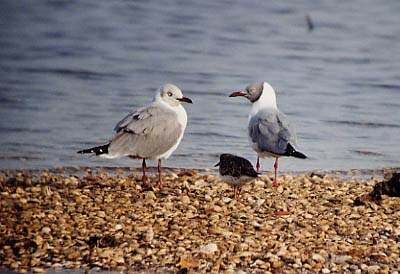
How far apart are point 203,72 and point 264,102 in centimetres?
586

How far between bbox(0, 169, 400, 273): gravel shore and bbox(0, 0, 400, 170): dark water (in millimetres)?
1531

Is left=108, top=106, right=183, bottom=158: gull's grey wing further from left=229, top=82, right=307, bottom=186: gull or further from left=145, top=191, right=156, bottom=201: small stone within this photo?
left=229, top=82, right=307, bottom=186: gull

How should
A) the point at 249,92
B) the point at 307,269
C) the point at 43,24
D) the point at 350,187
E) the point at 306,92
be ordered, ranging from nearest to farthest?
the point at 307,269
the point at 350,187
the point at 249,92
the point at 306,92
the point at 43,24

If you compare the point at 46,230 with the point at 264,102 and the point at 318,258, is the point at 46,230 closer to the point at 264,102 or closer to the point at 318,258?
the point at 318,258

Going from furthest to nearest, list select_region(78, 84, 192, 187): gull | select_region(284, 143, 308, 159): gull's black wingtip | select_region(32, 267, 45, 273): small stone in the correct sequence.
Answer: select_region(284, 143, 308, 159): gull's black wingtip < select_region(78, 84, 192, 187): gull < select_region(32, 267, 45, 273): small stone

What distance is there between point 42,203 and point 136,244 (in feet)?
4.02

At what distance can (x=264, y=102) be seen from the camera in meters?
10.2

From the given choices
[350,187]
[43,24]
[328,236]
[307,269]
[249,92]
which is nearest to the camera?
[307,269]

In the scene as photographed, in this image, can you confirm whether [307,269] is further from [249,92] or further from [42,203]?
[249,92]

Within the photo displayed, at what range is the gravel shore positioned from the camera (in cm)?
691

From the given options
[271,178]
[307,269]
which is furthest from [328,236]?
[271,178]

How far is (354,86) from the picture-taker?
15.5 m

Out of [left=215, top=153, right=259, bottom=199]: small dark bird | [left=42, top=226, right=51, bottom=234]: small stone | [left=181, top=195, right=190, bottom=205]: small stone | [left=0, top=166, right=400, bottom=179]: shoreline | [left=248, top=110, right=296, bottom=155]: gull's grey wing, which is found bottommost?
[left=0, top=166, right=400, bottom=179]: shoreline

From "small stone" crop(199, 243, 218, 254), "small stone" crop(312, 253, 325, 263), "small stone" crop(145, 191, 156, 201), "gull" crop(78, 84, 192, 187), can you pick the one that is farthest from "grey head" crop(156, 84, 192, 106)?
"small stone" crop(312, 253, 325, 263)
